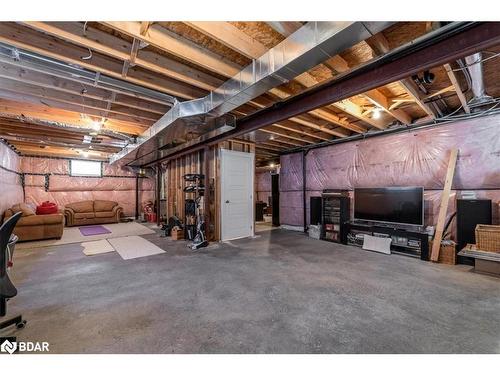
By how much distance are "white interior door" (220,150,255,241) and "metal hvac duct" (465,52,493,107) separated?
412 centimetres

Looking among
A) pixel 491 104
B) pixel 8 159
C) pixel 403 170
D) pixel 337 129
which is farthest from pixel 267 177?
pixel 8 159

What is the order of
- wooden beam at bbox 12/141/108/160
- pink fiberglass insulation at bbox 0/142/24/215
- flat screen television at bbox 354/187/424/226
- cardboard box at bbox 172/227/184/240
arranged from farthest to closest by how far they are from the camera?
wooden beam at bbox 12/141/108/160
cardboard box at bbox 172/227/184/240
pink fiberglass insulation at bbox 0/142/24/215
flat screen television at bbox 354/187/424/226

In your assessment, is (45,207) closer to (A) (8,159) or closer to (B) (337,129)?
(A) (8,159)

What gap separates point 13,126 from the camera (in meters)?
4.66

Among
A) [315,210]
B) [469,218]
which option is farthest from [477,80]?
[315,210]

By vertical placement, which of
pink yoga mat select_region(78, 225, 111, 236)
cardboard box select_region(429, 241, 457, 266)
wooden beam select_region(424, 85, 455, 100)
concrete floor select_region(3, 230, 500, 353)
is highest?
wooden beam select_region(424, 85, 455, 100)

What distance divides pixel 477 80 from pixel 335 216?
11.0 feet

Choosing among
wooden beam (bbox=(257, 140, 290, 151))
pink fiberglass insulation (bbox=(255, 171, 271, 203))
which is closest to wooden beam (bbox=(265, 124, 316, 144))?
wooden beam (bbox=(257, 140, 290, 151))

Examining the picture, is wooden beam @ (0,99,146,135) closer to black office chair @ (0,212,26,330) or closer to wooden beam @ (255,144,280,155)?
black office chair @ (0,212,26,330)

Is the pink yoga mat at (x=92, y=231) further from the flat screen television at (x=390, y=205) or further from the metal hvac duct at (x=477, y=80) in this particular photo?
the metal hvac duct at (x=477, y=80)

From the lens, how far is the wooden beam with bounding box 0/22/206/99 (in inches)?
74.9

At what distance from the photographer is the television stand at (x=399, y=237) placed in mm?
3693

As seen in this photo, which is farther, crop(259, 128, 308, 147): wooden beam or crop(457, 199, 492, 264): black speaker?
crop(259, 128, 308, 147): wooden beam

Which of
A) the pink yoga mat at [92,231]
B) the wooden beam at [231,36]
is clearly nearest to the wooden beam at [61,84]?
the wooden beam at [231,36]
